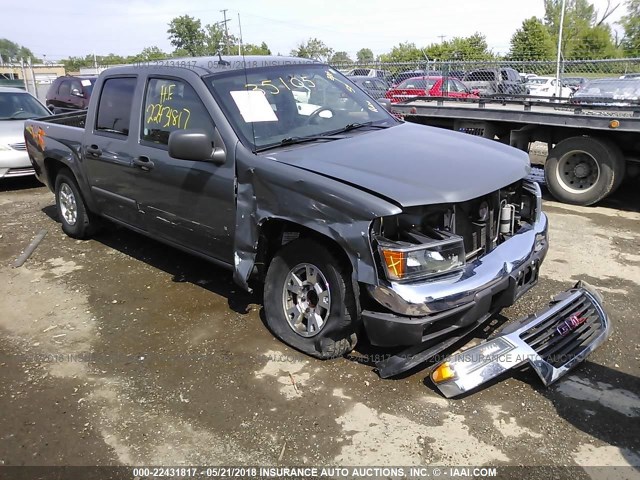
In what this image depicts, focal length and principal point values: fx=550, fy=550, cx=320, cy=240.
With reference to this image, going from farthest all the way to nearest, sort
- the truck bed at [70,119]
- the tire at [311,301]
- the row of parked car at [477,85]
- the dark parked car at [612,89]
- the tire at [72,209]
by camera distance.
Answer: the row of parked car at [477,85]
the dark parked car at [612,89]
the truck bed at [70,119]
the tire at [72,209]
the tire at [311,301]

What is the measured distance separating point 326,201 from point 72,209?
4191 millimetres

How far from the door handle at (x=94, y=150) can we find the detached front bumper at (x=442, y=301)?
3301 mm

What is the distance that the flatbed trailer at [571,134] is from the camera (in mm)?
7059

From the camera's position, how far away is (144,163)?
4562 millimetres

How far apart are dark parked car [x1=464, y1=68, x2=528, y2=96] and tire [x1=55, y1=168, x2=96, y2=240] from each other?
8.29m

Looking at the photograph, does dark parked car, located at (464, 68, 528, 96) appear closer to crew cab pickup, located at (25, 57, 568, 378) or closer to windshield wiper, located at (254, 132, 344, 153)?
crew cab pickup, located at (25, 57, 568, 378)

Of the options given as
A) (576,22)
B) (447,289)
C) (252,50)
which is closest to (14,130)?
(447,289)

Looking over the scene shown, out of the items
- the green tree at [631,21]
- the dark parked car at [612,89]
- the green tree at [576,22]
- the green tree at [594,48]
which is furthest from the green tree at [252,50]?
the green tree at [631,21]

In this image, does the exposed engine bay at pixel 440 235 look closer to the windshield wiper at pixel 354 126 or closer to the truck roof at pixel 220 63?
the windshield wiper at pixel 354 126

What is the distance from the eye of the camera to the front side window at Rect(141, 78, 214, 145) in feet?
13.5

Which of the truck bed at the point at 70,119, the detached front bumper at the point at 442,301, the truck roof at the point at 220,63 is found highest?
the truck roof at the point at 220,63

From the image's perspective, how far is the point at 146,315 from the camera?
449 centimetres

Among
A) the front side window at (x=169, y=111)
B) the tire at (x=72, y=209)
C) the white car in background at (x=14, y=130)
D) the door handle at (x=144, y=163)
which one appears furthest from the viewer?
the white car in background at (x=14, y=130)

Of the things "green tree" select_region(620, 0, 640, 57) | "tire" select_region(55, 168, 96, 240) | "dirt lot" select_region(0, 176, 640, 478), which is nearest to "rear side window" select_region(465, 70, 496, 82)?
"dirt lot" select_region(0, 176, 640, 478)
